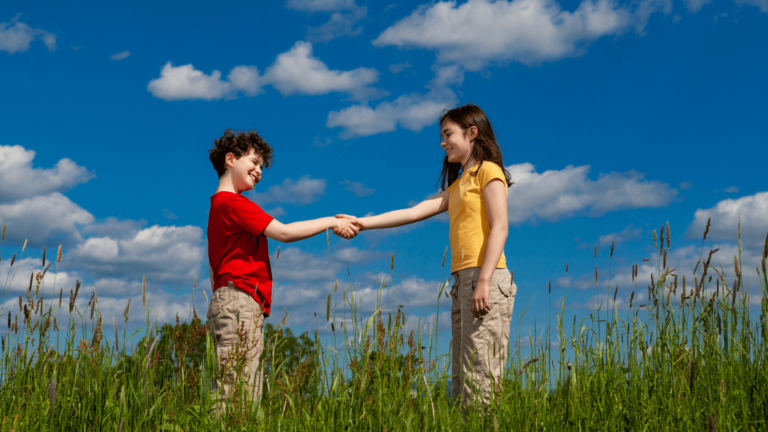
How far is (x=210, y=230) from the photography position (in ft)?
13.5

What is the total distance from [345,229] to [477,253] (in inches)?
60.9

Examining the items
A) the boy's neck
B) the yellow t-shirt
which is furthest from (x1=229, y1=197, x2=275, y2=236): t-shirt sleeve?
the yellow t-shirt

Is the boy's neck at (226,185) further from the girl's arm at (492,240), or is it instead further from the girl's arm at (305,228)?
the girl's arm at (492,240)

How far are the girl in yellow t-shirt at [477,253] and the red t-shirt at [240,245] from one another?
1386 mm

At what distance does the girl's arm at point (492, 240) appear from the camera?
3.43m

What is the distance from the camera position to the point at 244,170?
4.29 meters

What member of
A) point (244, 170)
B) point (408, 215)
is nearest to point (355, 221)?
point (408, 215)

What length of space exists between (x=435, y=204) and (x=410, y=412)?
7.93 feet

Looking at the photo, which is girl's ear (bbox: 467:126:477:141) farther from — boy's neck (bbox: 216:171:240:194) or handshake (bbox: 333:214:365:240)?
boy's neck (bbox: 216:171:240:194)

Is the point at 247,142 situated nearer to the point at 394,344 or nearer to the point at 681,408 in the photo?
the point at 394,344

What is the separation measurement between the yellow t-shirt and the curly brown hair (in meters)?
1.72

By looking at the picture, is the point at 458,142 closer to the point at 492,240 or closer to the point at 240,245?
the point at 492,240

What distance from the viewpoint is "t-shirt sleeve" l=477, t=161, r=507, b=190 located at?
375 centimetres

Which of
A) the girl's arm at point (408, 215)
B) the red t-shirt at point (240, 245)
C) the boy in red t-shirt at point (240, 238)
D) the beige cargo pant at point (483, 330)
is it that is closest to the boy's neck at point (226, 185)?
the boy in red t-shirt at point (240, 238)
